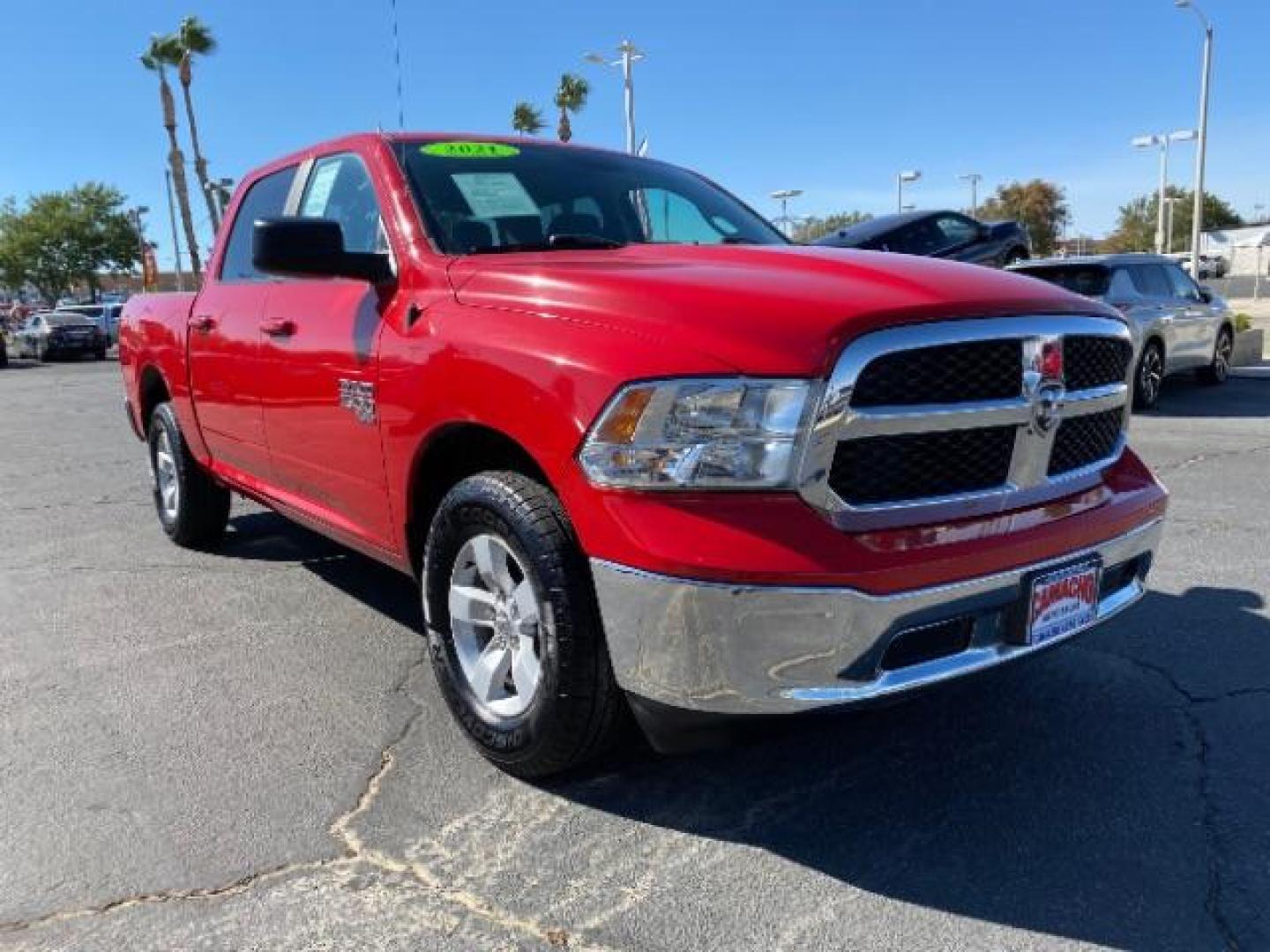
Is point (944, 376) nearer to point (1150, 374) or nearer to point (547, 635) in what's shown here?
point (547, 635)

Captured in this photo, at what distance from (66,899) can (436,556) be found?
4.01ft

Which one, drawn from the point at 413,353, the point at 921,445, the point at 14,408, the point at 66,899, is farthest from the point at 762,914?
the point at 14,408

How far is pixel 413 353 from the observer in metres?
3.08

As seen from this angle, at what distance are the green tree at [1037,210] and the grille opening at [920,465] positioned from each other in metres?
79.3

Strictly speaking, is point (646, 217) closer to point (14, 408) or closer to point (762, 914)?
point (762, 914)

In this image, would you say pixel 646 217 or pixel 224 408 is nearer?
pixel 646 217

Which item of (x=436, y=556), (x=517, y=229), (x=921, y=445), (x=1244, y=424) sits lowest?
(x=1244, y=424)

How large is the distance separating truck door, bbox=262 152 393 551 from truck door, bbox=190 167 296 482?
0.55 ft

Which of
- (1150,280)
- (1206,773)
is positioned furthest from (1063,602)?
(1150,280)

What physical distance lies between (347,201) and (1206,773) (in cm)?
336

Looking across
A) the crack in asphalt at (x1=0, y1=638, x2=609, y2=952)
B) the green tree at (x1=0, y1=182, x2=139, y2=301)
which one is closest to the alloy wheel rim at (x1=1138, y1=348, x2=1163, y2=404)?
the crack in asphalt at (x1=0, y1=638, x2=609, y2=952)

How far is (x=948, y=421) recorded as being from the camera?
7.98 ft

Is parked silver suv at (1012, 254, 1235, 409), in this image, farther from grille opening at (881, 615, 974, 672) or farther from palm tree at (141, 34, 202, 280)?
palm tree at (141, 34, 202, 280)

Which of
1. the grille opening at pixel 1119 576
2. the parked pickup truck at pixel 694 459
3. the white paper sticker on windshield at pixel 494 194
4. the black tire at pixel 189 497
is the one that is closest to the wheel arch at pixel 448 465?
the parked pickup truck at pixel 694 459
